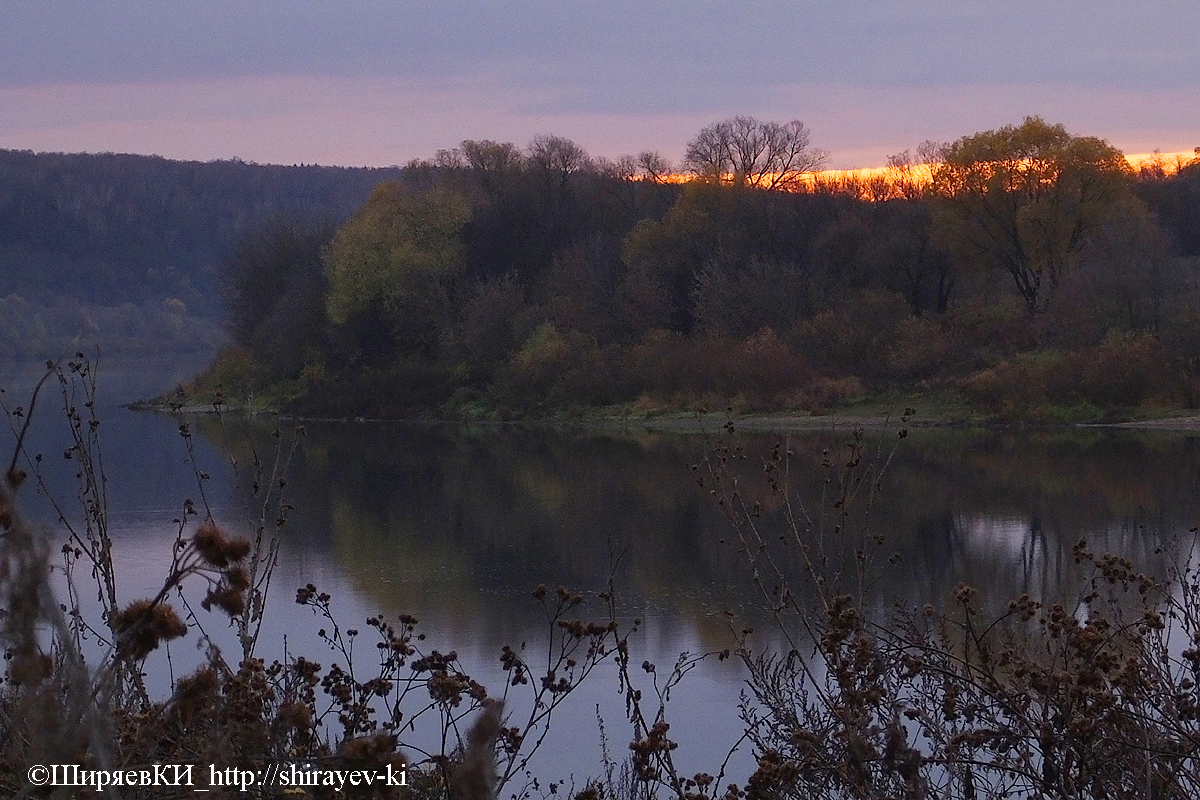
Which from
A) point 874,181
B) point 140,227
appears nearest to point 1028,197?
point 874,181

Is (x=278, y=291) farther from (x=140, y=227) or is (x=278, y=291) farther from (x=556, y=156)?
(x=140, y=227)

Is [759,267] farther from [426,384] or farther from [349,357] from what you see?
[349,357]

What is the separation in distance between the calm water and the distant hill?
65.8 m

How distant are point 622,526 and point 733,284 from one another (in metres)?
23.7

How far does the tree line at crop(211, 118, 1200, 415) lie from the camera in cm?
3484

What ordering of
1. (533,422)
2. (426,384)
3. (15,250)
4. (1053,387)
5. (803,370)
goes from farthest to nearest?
(15,250) < (426,384) < (533,422) < (803,370) < (1053,387)

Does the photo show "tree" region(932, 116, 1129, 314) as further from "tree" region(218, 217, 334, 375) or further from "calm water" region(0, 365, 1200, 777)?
"tree" region(218, 217, 334, 375)

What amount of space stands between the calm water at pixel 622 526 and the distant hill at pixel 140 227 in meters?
65.8

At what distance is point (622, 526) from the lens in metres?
18.0

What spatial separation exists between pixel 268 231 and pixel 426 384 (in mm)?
16260

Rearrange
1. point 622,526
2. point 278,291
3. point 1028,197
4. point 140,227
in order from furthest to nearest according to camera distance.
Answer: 1. point 140,227
2. point 278,291
3. point 1028,197
4. point 622,526

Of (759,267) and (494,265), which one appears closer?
(759,267)

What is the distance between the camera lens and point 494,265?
48.2 m

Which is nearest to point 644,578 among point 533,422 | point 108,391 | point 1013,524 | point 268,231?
point 1013,524
